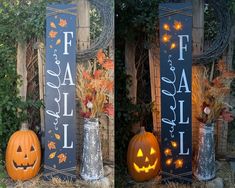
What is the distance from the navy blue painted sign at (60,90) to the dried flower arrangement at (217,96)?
2.52 ft

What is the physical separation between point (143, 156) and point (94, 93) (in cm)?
50

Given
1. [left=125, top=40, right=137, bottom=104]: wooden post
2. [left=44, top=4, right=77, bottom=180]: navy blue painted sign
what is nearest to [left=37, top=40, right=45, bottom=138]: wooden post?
[left=44, top=4, right=77, bottom=180]: navy blue painted sign

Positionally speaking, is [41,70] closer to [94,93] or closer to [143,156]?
[94,93]

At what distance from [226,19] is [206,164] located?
33.7 inches

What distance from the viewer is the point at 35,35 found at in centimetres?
197

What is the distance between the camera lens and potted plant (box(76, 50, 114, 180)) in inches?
77.6

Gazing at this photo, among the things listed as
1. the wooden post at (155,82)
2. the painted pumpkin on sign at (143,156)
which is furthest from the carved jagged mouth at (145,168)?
the wooden post at (155,82)

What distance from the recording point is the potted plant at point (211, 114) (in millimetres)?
1976

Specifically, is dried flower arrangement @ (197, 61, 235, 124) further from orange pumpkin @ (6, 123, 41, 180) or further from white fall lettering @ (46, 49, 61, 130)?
orange pumpkin @ (6, 123, 41, 180)

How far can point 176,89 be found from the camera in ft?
6.52

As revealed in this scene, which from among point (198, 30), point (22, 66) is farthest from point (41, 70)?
point (198, 30)

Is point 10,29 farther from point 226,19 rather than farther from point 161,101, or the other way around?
point 226,19

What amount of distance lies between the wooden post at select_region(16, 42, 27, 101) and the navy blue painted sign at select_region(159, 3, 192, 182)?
0.80 meters

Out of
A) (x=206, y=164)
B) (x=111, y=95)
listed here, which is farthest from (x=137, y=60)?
(x=206, y=164)
